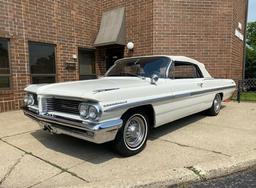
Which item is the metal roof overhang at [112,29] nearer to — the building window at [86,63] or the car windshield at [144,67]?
the building window at [86,63]

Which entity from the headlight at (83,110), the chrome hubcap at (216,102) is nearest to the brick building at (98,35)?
the chrome hubcap at (216,102)

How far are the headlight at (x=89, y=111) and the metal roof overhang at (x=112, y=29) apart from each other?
6.53 m

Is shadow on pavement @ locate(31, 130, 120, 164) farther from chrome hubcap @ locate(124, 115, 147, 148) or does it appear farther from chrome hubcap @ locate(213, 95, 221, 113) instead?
chrome hubcap @ locate(213, 95, 221, 113)

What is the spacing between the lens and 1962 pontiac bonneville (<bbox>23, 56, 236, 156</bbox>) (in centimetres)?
311

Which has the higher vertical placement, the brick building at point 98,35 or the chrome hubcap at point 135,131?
the brick building at point 98,35

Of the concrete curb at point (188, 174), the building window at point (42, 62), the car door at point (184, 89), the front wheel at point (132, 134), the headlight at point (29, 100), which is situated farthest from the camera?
the building window at point (42, 62)

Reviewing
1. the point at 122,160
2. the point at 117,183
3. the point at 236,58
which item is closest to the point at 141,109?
the point at 122,160

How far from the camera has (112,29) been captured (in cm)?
978

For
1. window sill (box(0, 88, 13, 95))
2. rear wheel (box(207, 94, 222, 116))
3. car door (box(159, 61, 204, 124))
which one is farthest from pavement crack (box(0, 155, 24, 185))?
rear wheel (box(207, 94, 222, 116))

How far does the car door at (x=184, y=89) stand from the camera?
14.6 feet

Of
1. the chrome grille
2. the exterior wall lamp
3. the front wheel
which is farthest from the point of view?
the exterior wall lamp

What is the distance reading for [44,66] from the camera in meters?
8.27

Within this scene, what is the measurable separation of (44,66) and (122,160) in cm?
595

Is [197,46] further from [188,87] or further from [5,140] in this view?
[5,140]
